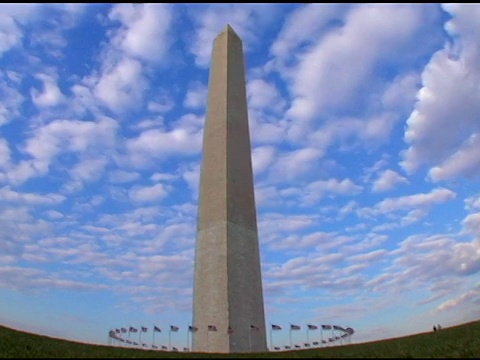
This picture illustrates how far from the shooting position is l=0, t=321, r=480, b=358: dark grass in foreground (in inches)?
804

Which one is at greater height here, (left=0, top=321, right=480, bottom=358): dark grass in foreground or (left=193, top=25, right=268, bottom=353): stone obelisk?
(left=193, top=25, right=268, bottom=353): stone obelisk

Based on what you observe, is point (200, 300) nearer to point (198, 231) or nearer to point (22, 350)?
point (198, 231)

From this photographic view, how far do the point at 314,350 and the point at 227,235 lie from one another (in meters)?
9.74

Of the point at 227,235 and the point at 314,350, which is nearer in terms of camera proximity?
the point at 314,350

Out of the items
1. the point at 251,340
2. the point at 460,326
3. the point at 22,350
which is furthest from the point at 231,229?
the point at 460,326

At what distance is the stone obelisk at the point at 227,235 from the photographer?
A: 28.0 metres

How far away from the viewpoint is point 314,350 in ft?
70.5

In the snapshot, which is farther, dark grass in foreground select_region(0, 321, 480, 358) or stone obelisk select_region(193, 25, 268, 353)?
stone obelisk select_region(193, 25, 268, 353)

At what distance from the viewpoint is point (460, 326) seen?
30141mm

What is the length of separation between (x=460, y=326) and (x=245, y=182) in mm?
16284

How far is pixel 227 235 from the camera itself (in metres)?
29.2

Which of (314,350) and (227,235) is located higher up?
(227,235)

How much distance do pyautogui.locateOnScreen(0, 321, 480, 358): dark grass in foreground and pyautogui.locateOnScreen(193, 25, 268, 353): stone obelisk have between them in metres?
6.69

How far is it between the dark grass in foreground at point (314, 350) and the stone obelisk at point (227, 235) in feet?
22.0
